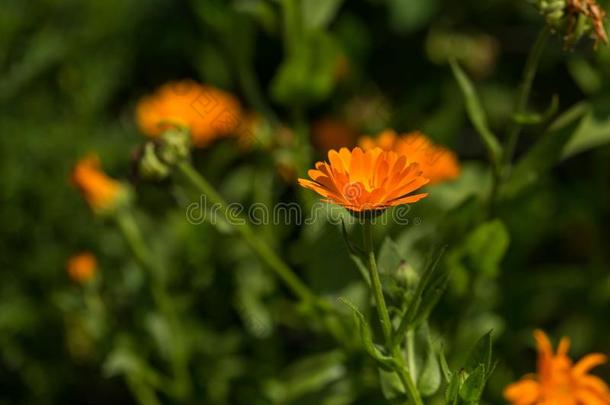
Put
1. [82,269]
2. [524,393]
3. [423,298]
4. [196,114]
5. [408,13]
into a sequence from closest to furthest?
1. [423,298]
2. [524,393]
3. [82,269]
4. [196,114]
5. [408,13]

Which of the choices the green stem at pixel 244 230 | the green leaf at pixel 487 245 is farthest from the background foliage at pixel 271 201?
the green stem at pixel 244 230

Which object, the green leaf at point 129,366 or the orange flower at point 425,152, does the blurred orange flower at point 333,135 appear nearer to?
the orange flower at point 425,152

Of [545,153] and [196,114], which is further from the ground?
[545,153]

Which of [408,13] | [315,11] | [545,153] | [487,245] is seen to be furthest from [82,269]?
[408,13]

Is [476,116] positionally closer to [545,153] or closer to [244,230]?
[545,153]

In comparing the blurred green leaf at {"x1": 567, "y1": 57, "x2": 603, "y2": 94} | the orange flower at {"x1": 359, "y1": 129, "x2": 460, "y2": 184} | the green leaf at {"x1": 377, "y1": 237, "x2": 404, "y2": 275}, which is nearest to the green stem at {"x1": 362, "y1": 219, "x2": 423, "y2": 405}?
the green leaf at {"x1": 377, "y1": 237, "x2": 404, "y2": 275}

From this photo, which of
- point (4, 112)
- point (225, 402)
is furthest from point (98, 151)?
point (225, 402)

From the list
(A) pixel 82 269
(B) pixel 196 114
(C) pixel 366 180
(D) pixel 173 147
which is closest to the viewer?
(C) pixel 366 180

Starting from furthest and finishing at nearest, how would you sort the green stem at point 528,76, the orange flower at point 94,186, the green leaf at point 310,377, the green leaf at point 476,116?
the orange flower at point 94,186 → the green leaf at point 310,377 → the green leaf at point 476,116 → the green stem at point 528,76
